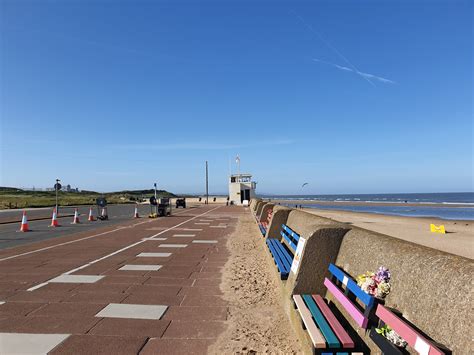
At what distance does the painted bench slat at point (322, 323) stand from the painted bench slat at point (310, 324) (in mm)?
43

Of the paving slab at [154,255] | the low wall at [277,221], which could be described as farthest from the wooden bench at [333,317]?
the paving slab at [154,255]

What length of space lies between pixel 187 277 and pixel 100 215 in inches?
628

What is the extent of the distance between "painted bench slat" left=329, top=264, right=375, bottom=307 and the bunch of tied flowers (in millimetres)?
50

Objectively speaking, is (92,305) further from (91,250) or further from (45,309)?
(91,250)

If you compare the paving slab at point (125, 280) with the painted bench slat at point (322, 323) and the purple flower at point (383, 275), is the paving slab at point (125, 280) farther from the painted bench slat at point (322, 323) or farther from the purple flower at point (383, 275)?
the purple flower at point (383, 275)

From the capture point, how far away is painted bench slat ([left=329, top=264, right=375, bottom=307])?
309cm

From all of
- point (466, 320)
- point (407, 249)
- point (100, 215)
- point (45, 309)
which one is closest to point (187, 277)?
point (45, 309)

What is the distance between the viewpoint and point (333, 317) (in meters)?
3.65

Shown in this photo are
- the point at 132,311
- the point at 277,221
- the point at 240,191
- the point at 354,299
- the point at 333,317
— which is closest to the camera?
the point at 333,317

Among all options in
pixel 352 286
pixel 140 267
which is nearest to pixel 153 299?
pixel 140 267

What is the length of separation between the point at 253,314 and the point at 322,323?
1.70m

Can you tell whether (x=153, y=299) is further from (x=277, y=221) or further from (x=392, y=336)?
(x=277, y=221)

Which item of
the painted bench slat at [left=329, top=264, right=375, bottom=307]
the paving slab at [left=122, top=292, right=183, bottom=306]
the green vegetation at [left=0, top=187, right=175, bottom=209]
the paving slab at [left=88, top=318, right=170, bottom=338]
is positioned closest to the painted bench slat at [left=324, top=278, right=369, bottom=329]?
the painted bench slat at [left=329, top=264, right=375, bottom=307]

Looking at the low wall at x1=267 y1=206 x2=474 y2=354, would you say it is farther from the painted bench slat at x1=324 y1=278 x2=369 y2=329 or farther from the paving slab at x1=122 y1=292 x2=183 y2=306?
the paving slab at x1=122 y1=292 x2=183 y2=306
